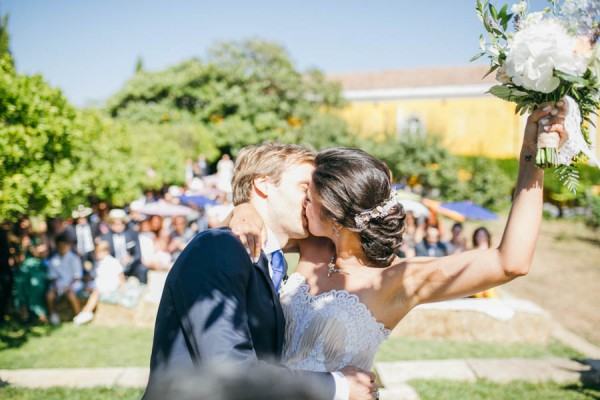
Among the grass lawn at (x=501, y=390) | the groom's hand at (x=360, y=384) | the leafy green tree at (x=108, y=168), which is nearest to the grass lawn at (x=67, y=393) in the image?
the grass lawn at (x=501, y=390)

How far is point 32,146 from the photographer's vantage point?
5.88 meters

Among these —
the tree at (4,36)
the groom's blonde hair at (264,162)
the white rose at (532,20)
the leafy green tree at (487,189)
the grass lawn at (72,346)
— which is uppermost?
the tree at (4,36)

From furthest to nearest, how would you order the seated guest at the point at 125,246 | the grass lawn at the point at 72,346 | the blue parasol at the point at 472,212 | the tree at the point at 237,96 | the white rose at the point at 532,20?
the tree at the point at 237,96 < the blue parasol at the point at 472,212 < the seated guest at the point at 125,246 < the grass lawn at the point at 72,346 < the white rose at the point at 532,20

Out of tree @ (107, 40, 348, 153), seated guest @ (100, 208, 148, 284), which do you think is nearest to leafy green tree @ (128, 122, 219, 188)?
tree @ (107, 40, 348, 153)

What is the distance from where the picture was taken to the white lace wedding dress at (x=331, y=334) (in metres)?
2.35

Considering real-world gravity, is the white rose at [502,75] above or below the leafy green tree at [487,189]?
above

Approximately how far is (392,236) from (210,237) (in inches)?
45.1

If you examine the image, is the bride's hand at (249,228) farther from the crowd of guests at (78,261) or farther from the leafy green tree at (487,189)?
the leafy green tree at (487,189)

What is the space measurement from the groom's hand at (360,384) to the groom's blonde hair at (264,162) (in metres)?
1.07

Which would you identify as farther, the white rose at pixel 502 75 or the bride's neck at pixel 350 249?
the bride's neck at pixel 350 249

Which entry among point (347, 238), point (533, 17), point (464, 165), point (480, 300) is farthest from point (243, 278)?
point (464, 165)

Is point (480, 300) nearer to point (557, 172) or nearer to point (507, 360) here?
point (507, 360)

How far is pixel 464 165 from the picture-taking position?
26047 mm

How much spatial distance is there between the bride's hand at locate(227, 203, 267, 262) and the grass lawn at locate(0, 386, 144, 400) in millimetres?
3446
